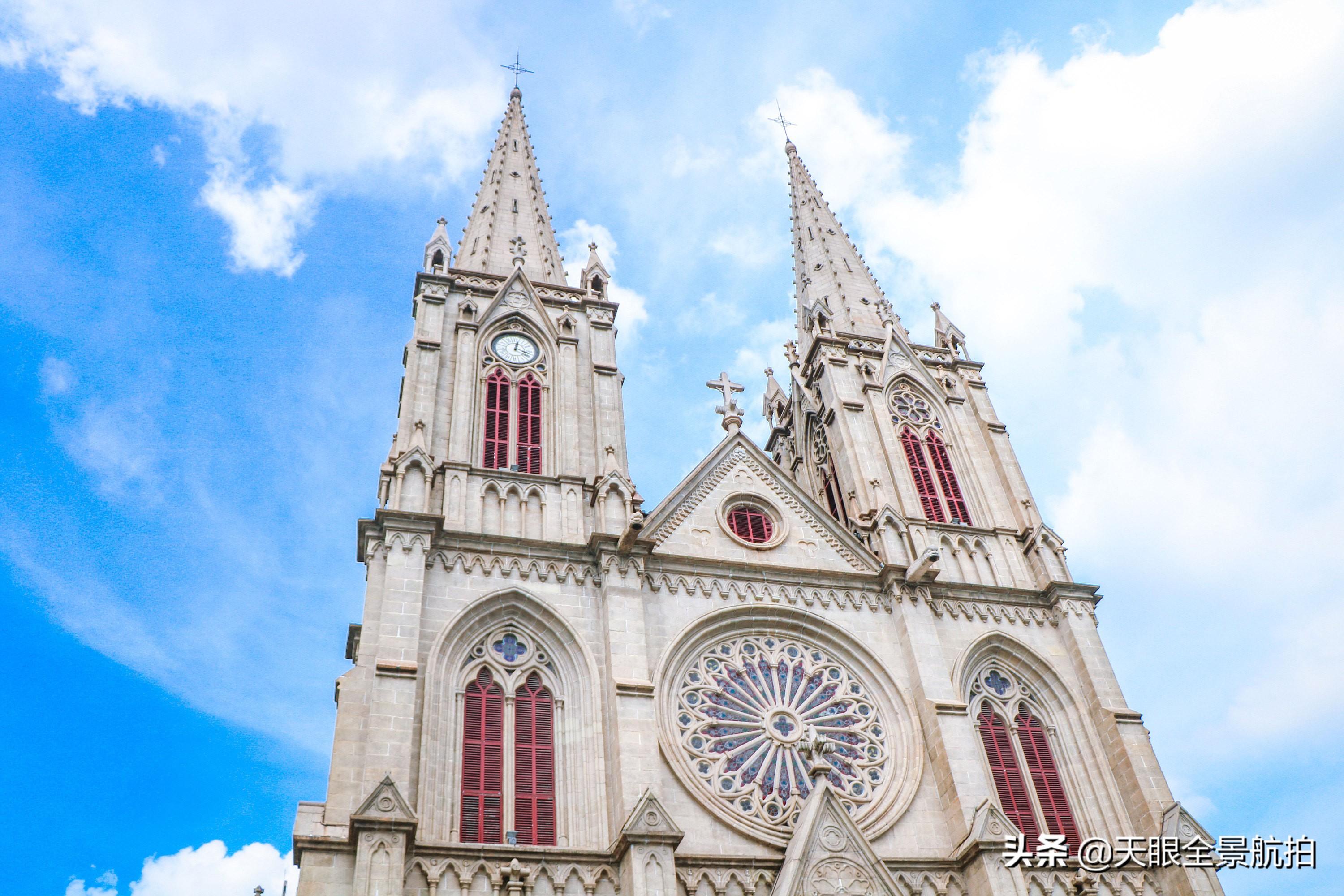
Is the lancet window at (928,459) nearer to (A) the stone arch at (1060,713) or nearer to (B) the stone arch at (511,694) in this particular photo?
(A) the stone arch at (1060,713)

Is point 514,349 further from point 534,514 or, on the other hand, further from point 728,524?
point 728,524

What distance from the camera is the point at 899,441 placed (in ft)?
104

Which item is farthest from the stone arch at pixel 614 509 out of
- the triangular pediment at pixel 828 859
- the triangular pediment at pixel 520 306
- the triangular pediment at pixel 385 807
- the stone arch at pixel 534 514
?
the triangular pediment at pixel 385 807

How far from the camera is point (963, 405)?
33781mm

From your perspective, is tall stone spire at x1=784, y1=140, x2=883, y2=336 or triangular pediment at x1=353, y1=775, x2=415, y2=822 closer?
triangular pediment at x1=353, y1=775, x2=415, y2=822

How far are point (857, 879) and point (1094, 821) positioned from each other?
7.33 metres

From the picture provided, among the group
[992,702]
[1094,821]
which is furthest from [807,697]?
[1094,821]

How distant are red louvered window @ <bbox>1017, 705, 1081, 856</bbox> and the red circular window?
7.59 meters

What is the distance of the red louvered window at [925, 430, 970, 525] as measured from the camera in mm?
30453

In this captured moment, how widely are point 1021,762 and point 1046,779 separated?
25.9 inches

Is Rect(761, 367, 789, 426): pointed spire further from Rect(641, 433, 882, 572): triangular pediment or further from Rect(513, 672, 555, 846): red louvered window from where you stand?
Rect(513, 672, 555, 846): red louvered window

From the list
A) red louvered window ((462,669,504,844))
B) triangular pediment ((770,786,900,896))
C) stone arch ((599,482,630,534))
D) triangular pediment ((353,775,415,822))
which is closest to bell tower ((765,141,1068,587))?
stone arch ((599,482,630,534))

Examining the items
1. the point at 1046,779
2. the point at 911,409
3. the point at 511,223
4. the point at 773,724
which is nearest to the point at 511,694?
the point at 773,724

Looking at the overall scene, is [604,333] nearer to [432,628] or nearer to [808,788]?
[432,628]
